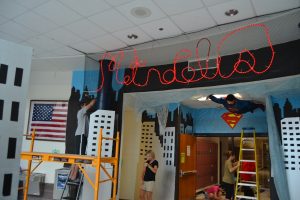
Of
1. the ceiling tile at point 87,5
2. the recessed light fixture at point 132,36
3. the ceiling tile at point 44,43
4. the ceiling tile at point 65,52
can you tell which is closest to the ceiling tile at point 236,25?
the recessed light fixture at point 132,36

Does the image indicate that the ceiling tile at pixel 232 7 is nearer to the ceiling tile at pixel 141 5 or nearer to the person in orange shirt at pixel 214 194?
the ceiling tile at pixel 141 5

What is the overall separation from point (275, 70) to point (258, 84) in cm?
68

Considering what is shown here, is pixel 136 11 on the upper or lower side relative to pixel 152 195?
upper

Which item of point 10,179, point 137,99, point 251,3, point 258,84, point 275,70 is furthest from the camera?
point 137,99

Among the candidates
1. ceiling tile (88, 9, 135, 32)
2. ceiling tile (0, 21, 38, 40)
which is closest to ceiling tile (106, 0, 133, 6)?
ceiling tile (88, 9, 135, 32)

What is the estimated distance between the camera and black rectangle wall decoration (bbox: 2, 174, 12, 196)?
156 centimetres

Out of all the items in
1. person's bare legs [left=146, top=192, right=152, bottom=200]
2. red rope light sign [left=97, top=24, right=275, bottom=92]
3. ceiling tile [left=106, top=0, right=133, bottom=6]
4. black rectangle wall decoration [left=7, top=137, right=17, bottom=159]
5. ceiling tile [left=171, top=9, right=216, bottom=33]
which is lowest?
person's bare legs [left=146, top=192, right=152, bottom=200]

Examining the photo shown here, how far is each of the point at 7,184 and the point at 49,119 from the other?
18.5 feet

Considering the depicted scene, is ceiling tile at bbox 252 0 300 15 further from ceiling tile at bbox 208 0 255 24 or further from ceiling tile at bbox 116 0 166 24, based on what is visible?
ceiling tile at bbox 116 0 166 24

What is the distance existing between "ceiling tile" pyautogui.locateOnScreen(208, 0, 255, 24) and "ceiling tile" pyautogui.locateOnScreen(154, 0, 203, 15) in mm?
231

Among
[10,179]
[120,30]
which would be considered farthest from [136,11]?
[10,179]

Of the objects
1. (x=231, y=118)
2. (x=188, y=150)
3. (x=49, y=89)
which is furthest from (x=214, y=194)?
(x=49, y=89)

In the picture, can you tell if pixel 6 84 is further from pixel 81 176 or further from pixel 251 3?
pixel 81 176

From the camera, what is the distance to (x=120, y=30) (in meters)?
4.50
